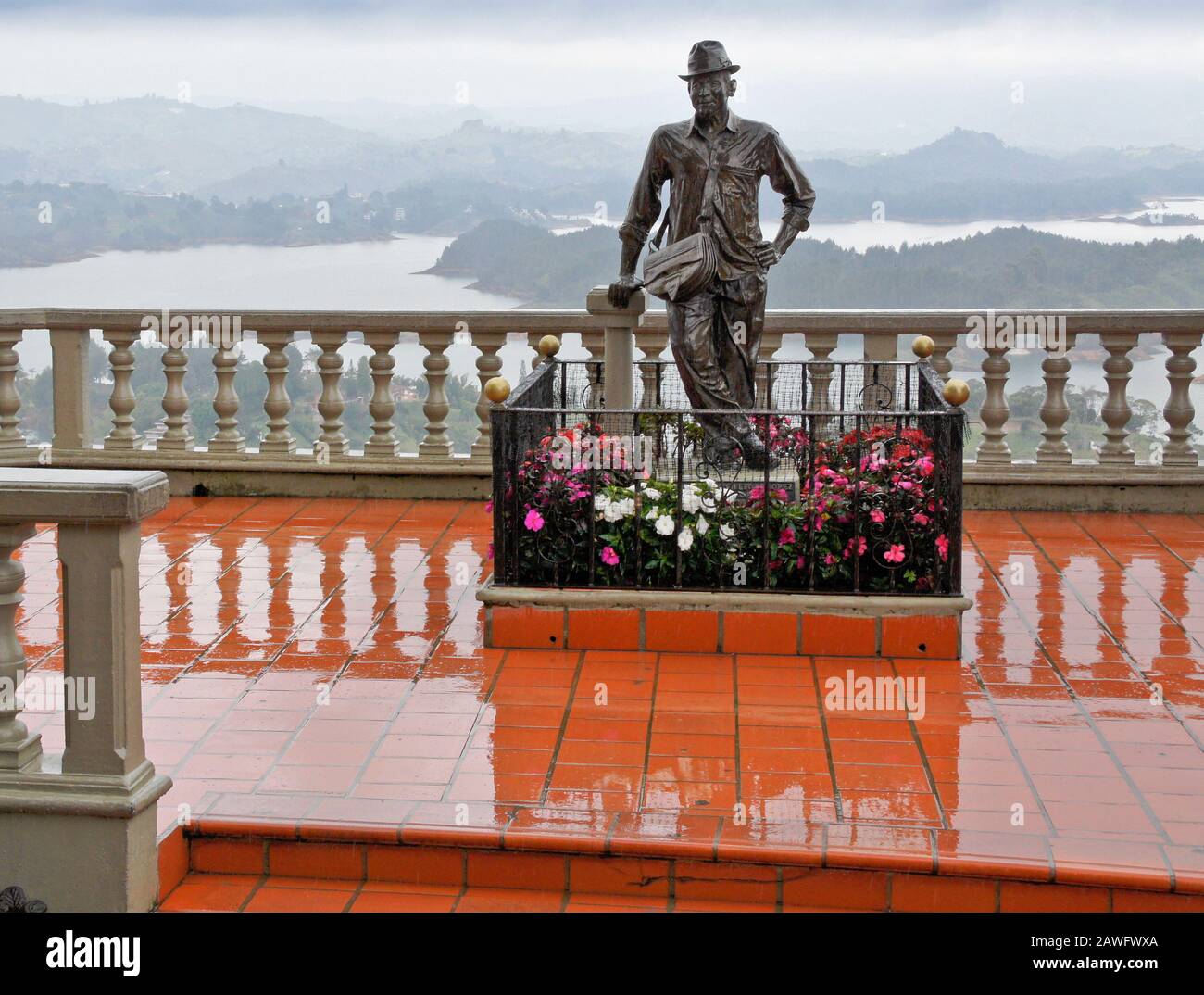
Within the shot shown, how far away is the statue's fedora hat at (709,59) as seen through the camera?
740cm

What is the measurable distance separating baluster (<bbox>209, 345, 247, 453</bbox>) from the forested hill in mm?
2282

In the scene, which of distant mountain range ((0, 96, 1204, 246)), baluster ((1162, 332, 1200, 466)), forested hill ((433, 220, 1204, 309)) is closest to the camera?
baluster ((1162, 332, 1200, 466))

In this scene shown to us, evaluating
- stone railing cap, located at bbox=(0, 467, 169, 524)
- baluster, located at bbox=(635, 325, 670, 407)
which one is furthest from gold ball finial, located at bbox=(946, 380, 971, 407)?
stone railing cap, located at bbox=(0, 467, 169, 524)

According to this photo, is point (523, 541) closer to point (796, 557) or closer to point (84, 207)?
point (796, 557)

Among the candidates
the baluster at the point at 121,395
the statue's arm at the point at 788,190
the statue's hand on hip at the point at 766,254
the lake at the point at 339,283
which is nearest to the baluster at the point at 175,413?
the baluster at the point at 121,395

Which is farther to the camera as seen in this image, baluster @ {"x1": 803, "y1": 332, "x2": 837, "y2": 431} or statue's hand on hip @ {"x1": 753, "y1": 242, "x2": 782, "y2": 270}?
baluster @ {"x1": 803, "y1": 332, "x2": 837, "y2": 431}

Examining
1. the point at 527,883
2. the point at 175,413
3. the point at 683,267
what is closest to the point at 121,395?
the point at 175,413

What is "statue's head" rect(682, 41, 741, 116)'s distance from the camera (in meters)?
7.41

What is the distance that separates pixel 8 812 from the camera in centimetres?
461

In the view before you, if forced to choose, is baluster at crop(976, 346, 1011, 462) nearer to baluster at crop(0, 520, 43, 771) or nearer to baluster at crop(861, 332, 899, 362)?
baluster at crop(861, 332, 899, 362)

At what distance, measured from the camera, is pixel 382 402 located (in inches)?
400

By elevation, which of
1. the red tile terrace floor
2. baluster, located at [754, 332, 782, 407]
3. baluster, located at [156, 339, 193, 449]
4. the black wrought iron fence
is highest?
baluster, located at [754, 332, 782, 407]

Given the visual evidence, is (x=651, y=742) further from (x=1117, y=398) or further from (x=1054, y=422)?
(x=1117, y=398)
